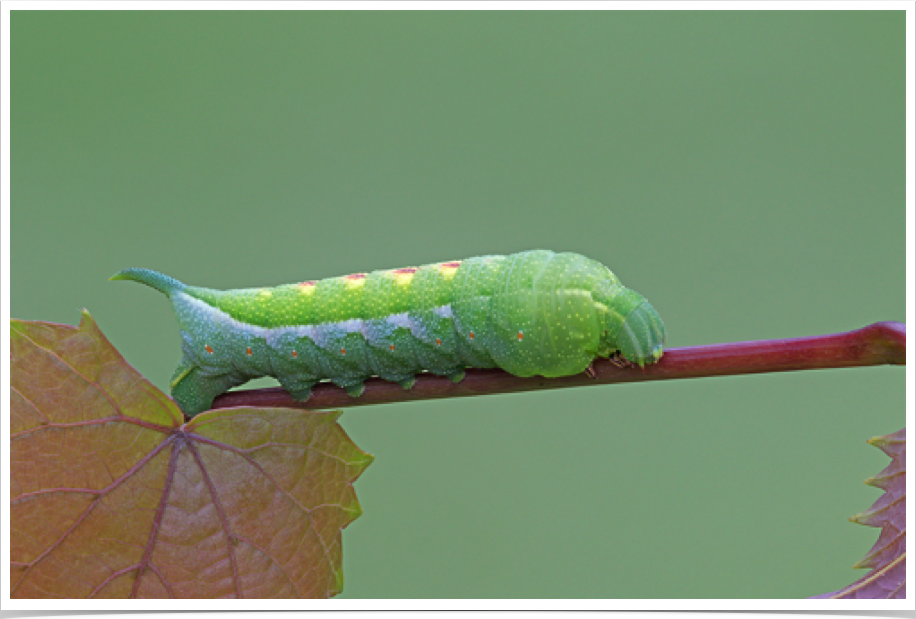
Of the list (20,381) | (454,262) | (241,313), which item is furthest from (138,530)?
(454,262)

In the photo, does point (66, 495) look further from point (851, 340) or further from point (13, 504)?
point (851, 340)

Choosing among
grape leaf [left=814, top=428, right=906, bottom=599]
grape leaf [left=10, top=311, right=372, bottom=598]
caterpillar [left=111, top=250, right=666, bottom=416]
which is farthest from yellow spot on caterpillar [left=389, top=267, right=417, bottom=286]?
grape leaf [left=814, top=428, right=906, bottom=599]

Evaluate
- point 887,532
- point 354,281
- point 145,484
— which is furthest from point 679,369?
point 145,484

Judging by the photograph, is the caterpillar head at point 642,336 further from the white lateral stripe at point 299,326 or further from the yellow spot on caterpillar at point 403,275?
the yellow spot on caterpillar at point 403,275

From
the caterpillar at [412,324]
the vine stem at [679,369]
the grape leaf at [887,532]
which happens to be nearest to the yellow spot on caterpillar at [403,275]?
the caterpillar at [412,324]

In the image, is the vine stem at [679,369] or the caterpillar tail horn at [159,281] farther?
the caterpillar tail horn at [159,281]

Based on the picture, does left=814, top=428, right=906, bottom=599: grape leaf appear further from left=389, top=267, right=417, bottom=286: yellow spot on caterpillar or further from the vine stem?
left=389, top=267, right=417, bottom=286: yellow spot on caterpillar
